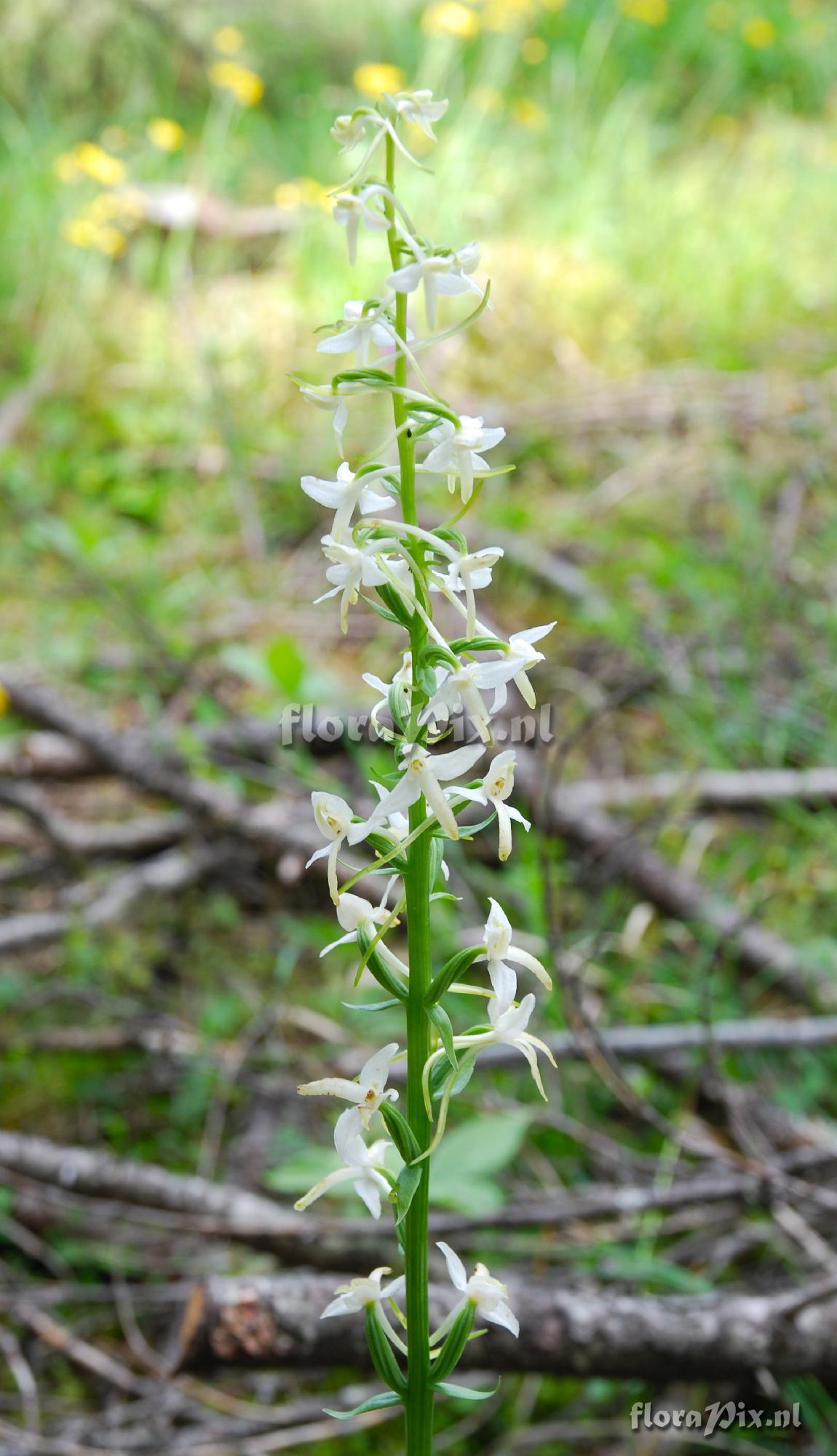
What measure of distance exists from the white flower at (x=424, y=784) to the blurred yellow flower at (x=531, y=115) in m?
5.96

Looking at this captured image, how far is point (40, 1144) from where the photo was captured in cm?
193

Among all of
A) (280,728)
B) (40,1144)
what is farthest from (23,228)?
(40,1144)

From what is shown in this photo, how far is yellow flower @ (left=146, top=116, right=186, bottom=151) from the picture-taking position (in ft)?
15.2

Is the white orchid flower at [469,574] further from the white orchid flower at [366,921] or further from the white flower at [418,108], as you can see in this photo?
the white flower at [418,108]

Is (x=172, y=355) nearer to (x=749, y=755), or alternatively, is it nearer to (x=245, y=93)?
(x=245, y=93)

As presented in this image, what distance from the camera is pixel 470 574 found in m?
0.80

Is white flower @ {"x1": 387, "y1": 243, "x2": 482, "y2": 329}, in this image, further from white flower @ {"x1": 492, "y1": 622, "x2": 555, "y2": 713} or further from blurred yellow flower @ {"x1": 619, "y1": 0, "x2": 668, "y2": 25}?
blurred yellow flower @ {"x1": 619, "y1": 0, "x2": 668, "y2": 25}

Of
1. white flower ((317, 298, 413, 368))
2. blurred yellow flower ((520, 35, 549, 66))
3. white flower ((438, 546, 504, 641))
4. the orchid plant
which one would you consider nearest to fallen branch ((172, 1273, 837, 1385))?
the orchid plant

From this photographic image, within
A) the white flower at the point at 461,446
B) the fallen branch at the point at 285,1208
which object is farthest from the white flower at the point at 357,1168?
the fallen branch at the point at 285,1208

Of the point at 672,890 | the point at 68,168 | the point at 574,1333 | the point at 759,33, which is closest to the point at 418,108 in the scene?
the point at 574,1333

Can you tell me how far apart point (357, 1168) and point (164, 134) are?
4816mm

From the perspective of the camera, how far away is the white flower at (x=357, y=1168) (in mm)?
788

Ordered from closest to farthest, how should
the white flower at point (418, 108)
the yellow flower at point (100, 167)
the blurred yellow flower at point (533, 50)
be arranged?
the white flower at point (418, 108) < the yellow flower at point (100, 167) < the blurred yellow flower at point (533, 50)

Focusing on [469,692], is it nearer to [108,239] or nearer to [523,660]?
[523,660]
